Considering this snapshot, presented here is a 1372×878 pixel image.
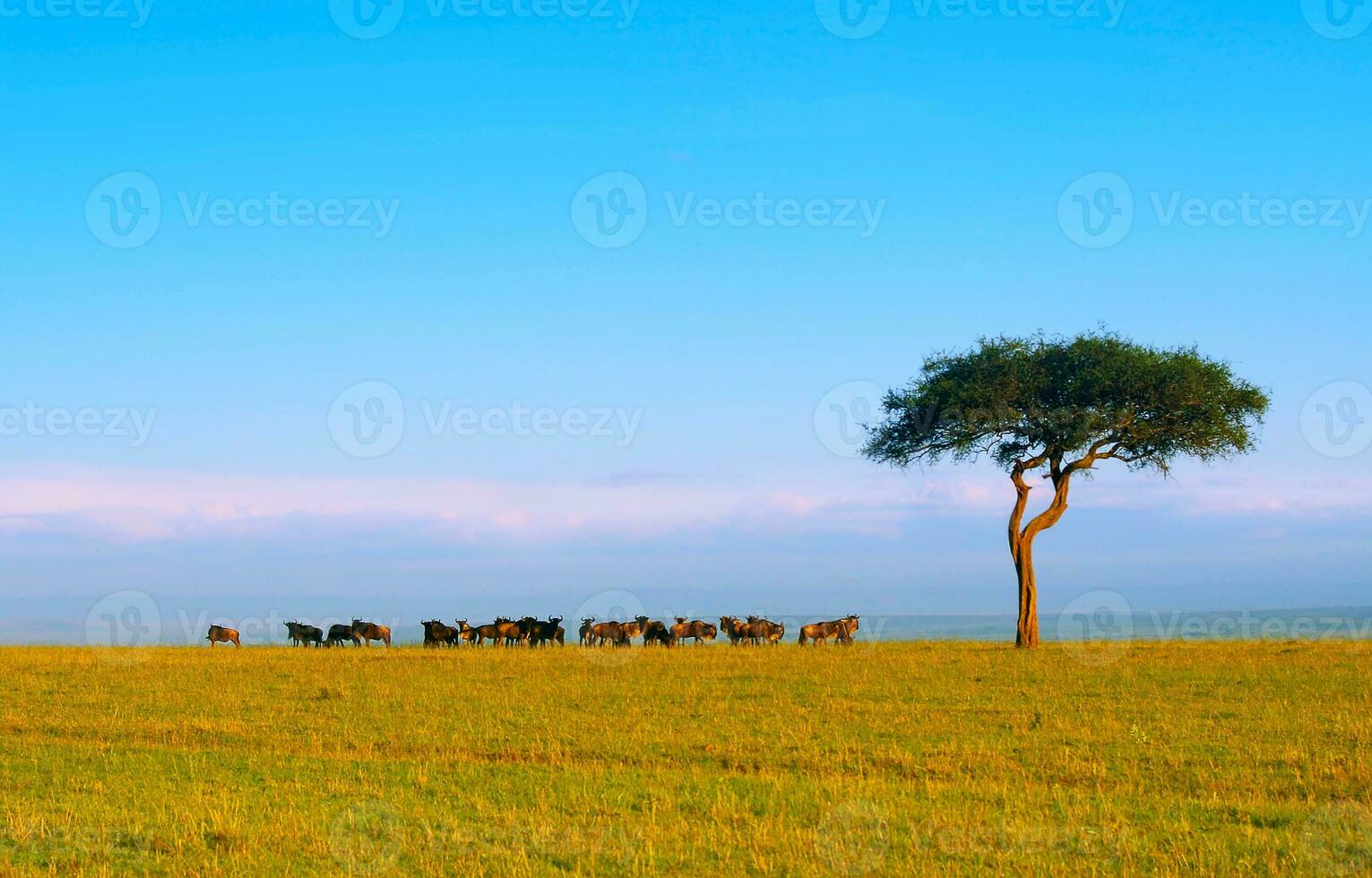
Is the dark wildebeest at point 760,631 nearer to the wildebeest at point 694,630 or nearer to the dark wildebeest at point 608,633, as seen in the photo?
the wildebeest at point 694,630

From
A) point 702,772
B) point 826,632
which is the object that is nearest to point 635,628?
point 826,632

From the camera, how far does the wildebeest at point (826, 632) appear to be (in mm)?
50000

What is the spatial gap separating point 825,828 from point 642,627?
37.2 m

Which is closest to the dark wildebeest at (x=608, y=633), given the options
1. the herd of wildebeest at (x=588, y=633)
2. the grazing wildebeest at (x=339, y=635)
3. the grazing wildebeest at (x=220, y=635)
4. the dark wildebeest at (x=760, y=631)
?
the herd of wildebeest at (x=588, y=633)

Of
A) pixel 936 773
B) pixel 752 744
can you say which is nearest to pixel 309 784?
pixel 752 744

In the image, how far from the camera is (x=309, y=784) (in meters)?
16.7

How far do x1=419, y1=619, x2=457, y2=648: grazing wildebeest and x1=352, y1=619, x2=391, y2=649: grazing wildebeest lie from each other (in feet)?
6.38

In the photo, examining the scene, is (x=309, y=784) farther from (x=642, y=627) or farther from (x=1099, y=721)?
(x=642, y=627)

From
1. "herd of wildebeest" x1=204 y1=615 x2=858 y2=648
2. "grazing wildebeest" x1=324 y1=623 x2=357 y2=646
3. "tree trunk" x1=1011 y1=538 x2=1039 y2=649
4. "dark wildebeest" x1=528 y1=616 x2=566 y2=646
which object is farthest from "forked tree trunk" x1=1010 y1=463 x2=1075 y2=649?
"grazing wildebeest" x1=324 y1=623 x2=357 y2=646

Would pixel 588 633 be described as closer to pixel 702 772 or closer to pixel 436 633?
pixel 436 633

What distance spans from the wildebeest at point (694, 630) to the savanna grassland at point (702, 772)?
751 inches

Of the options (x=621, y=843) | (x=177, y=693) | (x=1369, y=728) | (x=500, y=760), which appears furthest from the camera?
(x=177, y=693)

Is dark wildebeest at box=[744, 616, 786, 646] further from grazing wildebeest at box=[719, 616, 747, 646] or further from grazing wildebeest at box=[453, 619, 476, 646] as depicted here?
grazing wildebeest at box=[453, 619, 476, 646]

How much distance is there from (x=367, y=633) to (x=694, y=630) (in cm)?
1359
